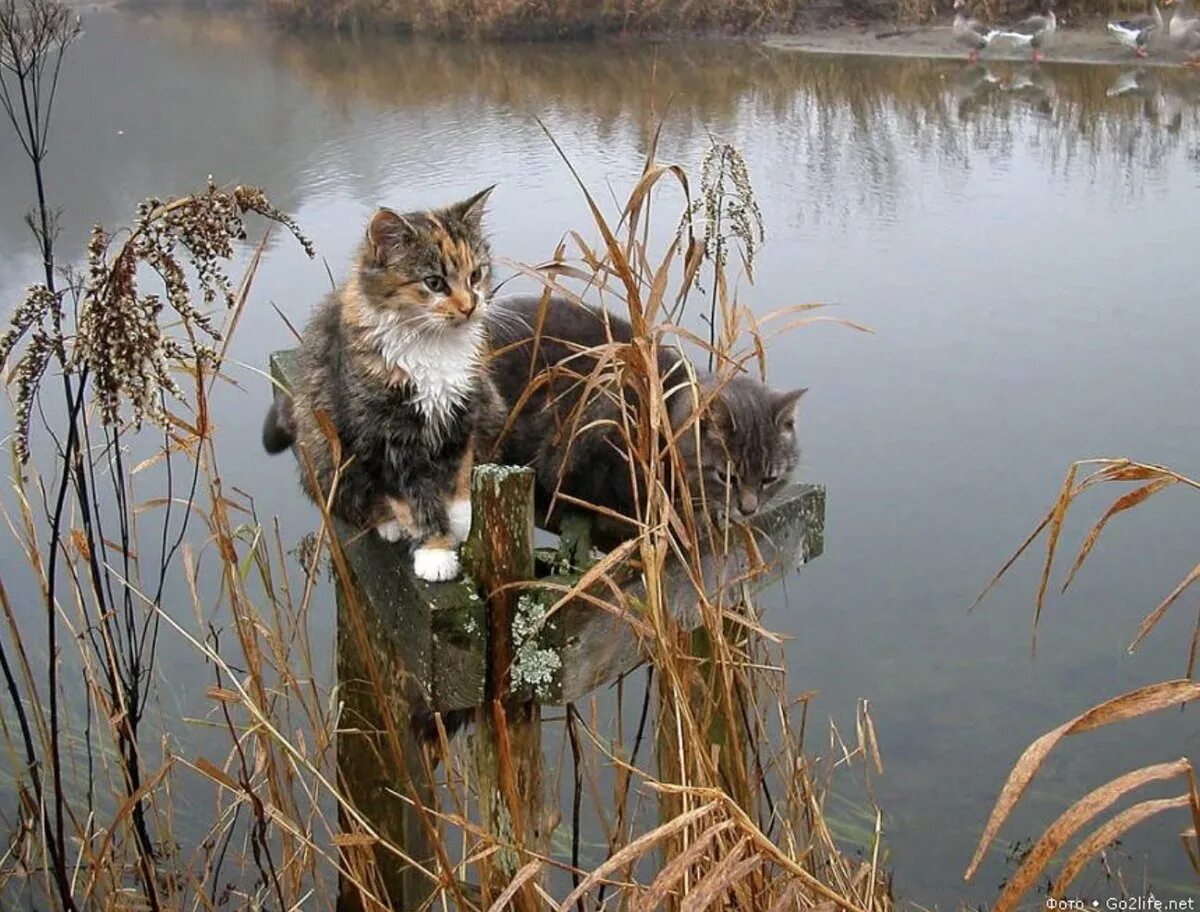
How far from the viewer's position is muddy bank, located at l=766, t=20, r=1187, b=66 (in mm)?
9484

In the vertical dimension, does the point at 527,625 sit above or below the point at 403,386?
below

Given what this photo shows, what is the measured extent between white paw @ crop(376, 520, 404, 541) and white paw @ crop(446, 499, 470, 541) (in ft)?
0.22

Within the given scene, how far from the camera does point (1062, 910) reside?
3.89 feet

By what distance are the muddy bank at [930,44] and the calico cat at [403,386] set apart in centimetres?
820

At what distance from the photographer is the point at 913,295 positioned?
4738 millimetres

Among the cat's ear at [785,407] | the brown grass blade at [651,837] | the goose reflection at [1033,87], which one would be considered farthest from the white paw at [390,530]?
the goose reflection at [1033,87]

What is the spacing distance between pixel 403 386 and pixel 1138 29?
919 centimetres

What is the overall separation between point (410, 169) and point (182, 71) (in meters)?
4.28

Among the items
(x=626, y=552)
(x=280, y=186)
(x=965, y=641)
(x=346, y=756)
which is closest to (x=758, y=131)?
(x=280, y=186)

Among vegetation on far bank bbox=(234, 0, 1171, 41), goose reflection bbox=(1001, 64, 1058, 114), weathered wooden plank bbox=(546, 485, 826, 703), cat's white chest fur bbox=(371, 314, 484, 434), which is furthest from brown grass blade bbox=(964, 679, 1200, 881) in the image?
vegetation on far bank bbox=(234, 0, 1171, 41)

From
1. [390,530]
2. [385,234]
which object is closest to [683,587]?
[390,530]

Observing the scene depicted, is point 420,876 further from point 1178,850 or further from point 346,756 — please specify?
point 1178,850

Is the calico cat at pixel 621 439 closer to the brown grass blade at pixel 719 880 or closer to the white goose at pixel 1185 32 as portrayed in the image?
the brown grass blade at pixel 719 880

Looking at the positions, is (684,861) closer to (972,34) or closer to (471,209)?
(471,209)
